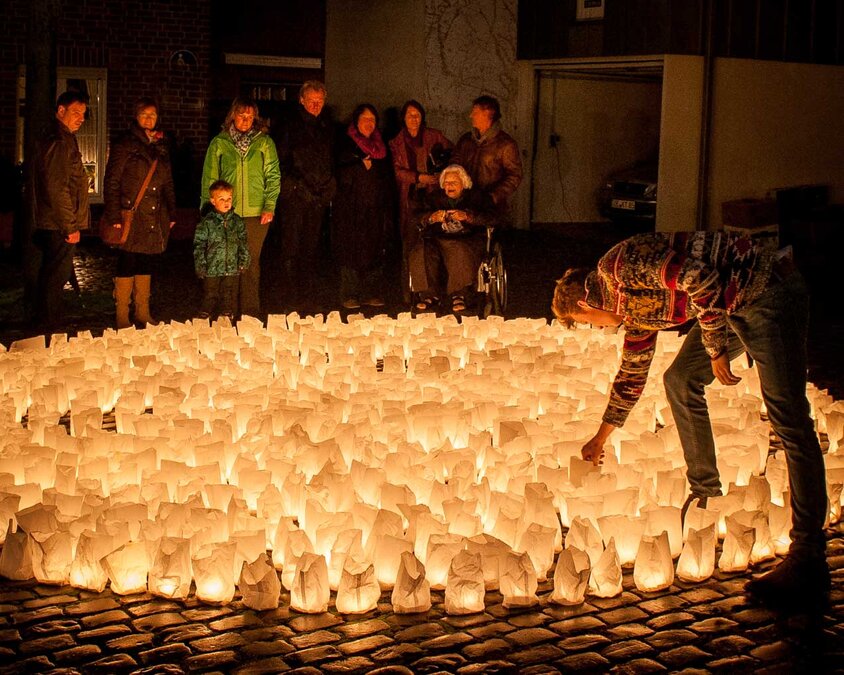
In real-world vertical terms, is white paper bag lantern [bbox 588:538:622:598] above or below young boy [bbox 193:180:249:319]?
below

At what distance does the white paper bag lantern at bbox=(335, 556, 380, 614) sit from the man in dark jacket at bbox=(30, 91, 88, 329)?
20.7 feet

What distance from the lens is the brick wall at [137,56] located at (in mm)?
18438

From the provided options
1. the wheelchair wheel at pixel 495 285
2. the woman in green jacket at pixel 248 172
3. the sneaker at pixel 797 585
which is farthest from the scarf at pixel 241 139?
the sneaker at pixel 797 585

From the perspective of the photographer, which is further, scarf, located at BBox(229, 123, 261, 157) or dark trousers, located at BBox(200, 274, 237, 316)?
scarf, located at BBox(229, 123, 261, 157)

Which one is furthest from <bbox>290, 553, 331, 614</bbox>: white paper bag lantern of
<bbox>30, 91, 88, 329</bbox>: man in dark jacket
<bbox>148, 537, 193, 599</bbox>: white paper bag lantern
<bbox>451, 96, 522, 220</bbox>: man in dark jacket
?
<bbox>451, 96, 522, 220</bbox>: man in dark jacket

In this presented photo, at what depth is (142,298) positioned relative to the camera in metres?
10.4

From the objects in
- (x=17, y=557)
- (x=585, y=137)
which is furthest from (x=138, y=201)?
(x=585, y=137)

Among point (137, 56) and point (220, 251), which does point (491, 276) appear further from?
point (137, 56)

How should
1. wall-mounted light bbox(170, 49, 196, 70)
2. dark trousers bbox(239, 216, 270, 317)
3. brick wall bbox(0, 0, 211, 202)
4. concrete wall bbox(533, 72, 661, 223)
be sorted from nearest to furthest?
dark trousers bbox(239, 216, 270, 317), brick wall bbox(0, 0, 211, 202), wall-mounted light bbox(170, 49, 196, 70), concrete wall bbox(533, 72, 661, 223)

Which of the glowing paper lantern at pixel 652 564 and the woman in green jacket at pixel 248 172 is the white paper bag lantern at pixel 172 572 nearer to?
the glowing paper lantern at pixel 652 564

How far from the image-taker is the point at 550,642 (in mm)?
4406

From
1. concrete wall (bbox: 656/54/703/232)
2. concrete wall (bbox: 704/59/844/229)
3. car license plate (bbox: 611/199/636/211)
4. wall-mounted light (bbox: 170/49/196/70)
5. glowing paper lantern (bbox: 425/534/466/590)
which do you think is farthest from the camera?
car license plate (bbox: 611/199/636/211)

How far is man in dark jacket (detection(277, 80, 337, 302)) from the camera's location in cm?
1145

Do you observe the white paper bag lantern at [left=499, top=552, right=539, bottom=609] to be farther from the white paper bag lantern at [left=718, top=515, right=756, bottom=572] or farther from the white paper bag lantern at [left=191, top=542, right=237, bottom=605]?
the white paper bag lantern at [left=191, top=542, right=237, bottom=605]
